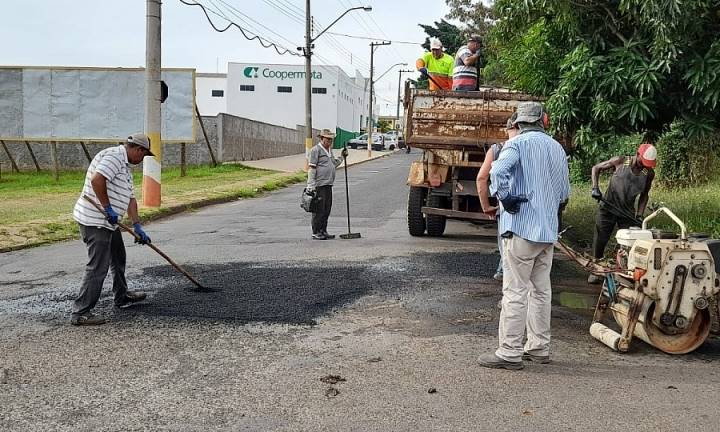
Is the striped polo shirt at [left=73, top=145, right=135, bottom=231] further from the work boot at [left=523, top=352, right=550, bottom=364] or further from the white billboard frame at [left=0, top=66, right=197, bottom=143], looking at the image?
the white billboard frame at [left=0, top=66, right=197, bottom=143]

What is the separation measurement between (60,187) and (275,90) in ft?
150

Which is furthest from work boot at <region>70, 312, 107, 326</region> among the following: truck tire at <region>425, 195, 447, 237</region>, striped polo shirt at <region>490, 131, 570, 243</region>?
truck tire at <region>425, 195, 447, 237</region>

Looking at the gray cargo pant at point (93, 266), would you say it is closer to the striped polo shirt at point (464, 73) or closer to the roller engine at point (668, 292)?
the roller engine at point (668, 292)

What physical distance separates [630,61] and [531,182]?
2765mm

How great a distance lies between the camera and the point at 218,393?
445 cm

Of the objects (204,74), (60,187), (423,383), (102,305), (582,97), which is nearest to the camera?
(423,383)

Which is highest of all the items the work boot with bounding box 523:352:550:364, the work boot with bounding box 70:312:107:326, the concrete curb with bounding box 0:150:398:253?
the work boot with bounding box 523:352:550:364

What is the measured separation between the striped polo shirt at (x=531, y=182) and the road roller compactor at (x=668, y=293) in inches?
30.2

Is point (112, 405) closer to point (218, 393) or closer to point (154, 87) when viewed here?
point (218, 393)

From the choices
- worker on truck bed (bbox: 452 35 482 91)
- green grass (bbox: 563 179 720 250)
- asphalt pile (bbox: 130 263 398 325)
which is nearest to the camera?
asphalt pile (bbox: 130 263 398 325)

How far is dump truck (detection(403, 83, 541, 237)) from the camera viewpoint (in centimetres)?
1033

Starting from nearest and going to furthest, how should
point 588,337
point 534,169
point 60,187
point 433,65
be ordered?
point 534,169
point 588,337
point 433,65
point 60,187

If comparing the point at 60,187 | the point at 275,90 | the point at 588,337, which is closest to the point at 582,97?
A: the point at 588,337

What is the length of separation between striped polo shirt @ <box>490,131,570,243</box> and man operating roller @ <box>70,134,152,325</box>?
10.0 ft
